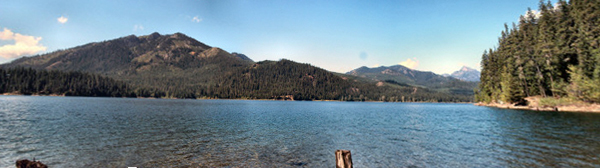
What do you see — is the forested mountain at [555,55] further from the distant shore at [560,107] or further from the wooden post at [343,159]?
the wooden post at [343,159]

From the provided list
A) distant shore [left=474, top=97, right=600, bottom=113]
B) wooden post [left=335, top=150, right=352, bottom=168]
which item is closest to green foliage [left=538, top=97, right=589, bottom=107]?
distant shore [left=474, top=97, right=600, bottom=113]

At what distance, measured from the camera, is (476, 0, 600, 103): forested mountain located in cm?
6650

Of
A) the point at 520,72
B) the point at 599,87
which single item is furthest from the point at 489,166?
the point at 520,72

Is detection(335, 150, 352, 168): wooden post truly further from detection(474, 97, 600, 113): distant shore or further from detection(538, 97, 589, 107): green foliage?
detection(538, 97, 589, 107): green foliage

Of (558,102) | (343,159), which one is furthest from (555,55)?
(343,159)

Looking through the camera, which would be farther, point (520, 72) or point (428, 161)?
point (520, 72)

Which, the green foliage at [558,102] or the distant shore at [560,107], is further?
the green foliage at [558,102]

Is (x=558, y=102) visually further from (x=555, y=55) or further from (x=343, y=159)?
(x=343, y=159)

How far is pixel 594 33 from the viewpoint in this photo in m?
66.3

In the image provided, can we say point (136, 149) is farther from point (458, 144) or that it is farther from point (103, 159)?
point (458, 144)

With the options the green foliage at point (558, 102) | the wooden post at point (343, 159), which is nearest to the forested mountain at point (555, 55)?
the green foliage at point (558, 102)

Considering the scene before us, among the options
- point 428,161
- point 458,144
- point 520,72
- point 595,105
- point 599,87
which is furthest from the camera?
point 520,72

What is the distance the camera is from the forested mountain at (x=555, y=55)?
66500 mm

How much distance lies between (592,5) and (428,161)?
3360 inches
